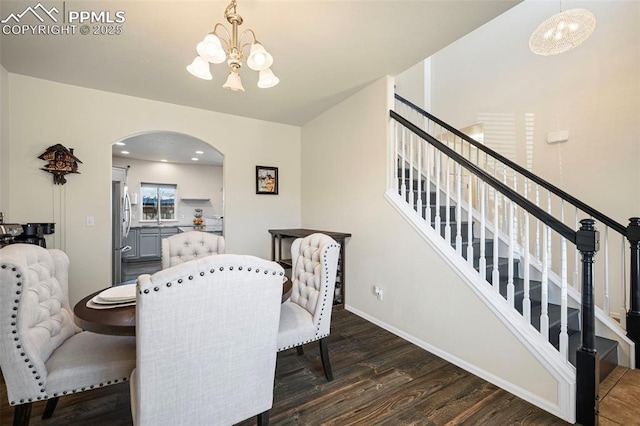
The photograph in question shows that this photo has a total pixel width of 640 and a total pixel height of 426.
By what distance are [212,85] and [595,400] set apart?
13.1ft

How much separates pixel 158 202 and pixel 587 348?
8275 mm

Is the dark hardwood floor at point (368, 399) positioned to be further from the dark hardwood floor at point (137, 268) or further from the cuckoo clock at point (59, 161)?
the dark hardwood floor at point (137, 268)

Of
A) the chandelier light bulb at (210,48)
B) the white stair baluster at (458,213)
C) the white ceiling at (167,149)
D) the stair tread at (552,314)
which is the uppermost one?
the white ceiling at (167,149)

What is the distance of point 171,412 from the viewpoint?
41.2 inches

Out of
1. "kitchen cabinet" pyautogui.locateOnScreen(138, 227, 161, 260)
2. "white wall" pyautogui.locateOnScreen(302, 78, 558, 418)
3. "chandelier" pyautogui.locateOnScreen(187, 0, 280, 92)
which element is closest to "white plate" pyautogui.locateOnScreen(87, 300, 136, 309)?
"chandelier" pyautogui.locateOnScreen(187, 0, 280, 92)

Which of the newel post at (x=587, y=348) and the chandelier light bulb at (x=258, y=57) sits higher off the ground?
the chandelier light bulb at (x=258, y=57)

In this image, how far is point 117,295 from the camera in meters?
1.59

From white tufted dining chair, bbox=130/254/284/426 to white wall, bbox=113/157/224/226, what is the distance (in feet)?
20.4

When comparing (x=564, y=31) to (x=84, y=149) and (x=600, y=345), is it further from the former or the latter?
(x=84, y=149)

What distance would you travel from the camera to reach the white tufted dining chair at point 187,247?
250cm

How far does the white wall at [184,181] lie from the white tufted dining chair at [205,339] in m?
6.22

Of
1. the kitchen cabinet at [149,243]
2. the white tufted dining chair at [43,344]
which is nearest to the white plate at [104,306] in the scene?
the white tufted dining chair at [43,344]

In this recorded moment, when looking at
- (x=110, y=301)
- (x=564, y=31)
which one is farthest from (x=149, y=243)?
(x=564, y=31)

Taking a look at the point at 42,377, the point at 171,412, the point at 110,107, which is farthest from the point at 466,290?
the point at 110,107
